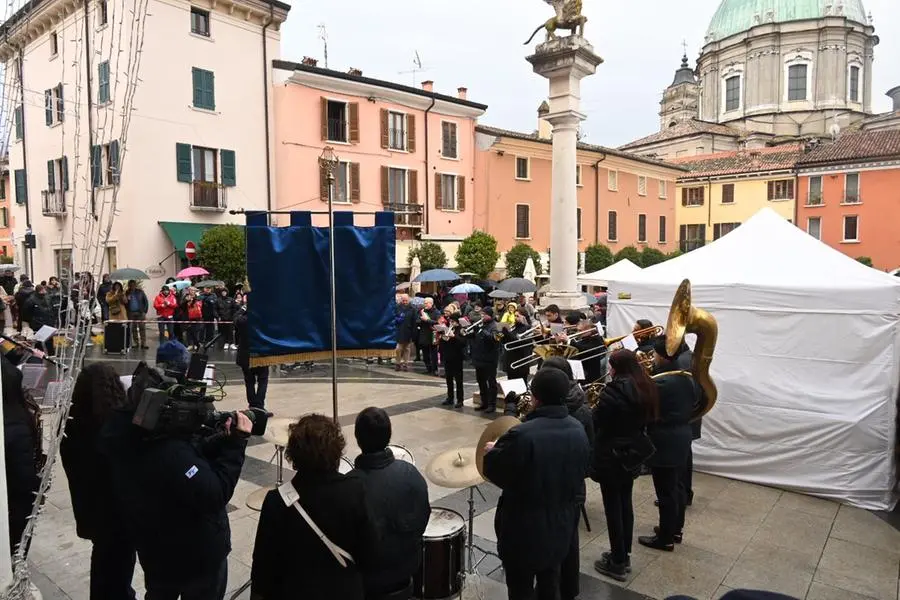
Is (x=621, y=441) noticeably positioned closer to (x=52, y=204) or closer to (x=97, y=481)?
(x=97, y=481)

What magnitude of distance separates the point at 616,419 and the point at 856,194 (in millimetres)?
43811

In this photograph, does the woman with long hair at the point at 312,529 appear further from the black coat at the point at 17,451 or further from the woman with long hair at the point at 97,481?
the black coat at the point at 17,451

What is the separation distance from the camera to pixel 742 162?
4559cm

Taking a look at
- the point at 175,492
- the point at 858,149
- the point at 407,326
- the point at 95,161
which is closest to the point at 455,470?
the point at 175,492

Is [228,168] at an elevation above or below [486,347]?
above

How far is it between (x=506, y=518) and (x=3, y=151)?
331 cm

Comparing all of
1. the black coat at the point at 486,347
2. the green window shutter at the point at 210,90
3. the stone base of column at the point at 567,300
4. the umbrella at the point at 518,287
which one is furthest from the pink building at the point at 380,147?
the black coat at the point at 486,347

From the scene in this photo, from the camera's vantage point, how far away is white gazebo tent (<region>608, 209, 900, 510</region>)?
20.6 feet

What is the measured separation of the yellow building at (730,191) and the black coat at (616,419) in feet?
142

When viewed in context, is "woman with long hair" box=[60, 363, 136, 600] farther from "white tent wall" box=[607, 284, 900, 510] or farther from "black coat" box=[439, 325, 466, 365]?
"black coat" box=[439, 325, 466, 365]

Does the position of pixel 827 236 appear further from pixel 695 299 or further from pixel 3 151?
pixel 3 151

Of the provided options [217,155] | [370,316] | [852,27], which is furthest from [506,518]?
[852,27]

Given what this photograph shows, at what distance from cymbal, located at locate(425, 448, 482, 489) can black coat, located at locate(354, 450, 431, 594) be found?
0.91m

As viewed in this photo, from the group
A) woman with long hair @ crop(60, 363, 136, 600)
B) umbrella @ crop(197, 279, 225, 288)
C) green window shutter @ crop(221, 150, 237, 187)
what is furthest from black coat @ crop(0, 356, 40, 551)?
green window shutter @ crop(221, 150, 237, 187)
